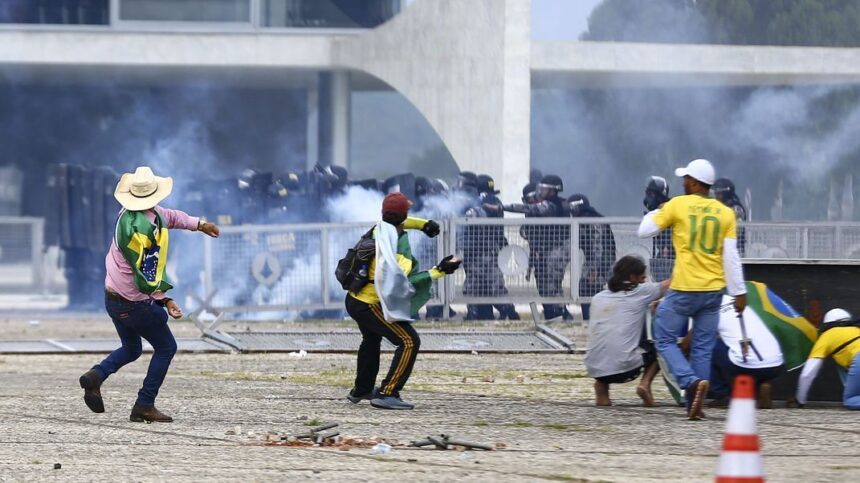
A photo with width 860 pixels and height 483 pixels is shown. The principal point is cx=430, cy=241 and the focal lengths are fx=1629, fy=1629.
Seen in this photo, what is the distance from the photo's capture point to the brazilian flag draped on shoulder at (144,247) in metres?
9.60

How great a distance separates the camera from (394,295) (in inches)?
409

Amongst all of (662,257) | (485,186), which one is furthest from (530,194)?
(662,257)

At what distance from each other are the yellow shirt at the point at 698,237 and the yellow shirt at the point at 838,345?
885mm

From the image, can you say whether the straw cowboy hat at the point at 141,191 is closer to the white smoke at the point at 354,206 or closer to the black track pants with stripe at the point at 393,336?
the black track pants with stripe at the point at 393,336

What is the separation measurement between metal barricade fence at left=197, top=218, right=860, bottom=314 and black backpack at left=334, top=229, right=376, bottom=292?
693cm

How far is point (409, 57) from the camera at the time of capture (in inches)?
1248

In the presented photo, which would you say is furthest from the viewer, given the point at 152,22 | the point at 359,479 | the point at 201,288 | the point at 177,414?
the point at 152,22

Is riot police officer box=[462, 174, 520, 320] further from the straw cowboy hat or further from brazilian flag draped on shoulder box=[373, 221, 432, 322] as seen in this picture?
the straw cowboy hat

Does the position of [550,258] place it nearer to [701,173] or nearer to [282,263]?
[282,263]

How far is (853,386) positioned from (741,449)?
15.1 feet

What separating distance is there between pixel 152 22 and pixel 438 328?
738 inches

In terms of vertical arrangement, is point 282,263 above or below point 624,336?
above

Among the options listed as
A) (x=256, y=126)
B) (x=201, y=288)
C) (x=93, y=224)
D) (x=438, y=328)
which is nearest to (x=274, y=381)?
(x=438, y=328)

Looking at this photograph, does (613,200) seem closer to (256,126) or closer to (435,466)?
(256,126)
